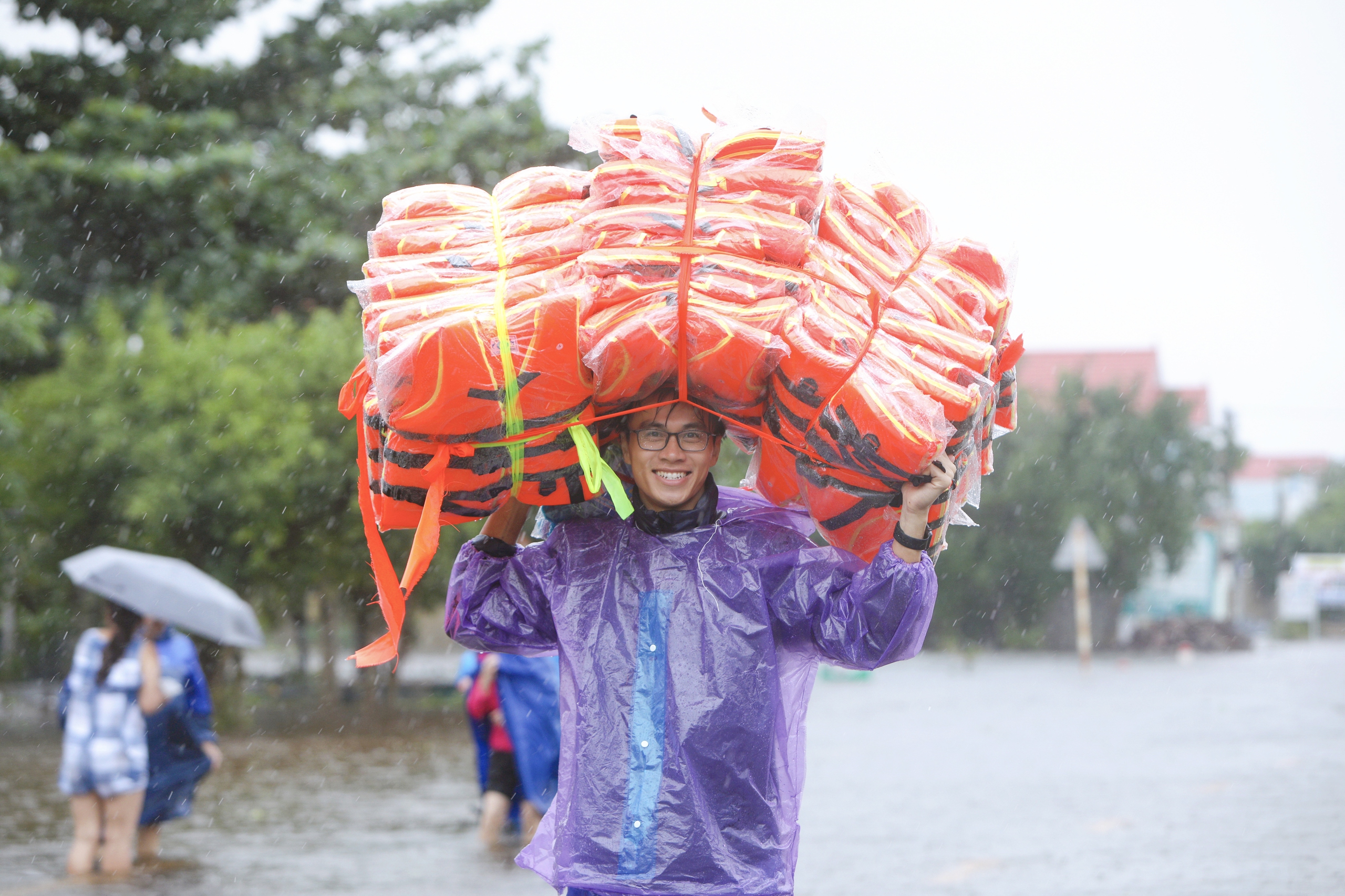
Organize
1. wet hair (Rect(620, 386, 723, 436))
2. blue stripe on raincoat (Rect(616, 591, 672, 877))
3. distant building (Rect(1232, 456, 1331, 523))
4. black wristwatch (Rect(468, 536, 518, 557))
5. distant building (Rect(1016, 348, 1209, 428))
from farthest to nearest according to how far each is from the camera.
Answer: distant building (Rect(1232, 456, 1331, 523)) < distant building (Rect(1016, 348, 1209, 428)) < black wristwatch (Rect(468, 536, 518, 557)) < wet hair (Rect(620, 386, 723, 436)) < blue stripe on raincoat (Rect(616, 591, 672, 877))

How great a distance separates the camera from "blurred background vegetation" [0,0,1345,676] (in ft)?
50.4

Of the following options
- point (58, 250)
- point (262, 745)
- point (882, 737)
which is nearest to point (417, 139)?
point (58, 250)

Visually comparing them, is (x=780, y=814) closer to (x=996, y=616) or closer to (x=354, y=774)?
(x=354, y=774)

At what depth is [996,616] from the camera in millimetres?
41312

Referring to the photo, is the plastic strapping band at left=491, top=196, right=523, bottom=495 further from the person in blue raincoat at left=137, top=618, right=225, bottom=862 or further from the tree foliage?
the tree foliage

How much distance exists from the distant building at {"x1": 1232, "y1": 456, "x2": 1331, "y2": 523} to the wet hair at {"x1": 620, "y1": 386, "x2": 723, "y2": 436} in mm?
73132

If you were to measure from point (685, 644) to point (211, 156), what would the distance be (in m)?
14.8

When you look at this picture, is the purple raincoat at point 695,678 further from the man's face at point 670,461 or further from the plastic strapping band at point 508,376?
the plastic strapping band at point 508,376

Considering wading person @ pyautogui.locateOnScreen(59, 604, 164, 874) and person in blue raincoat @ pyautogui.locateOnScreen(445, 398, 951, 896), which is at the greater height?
person in blue raincoat @ pyautogui.locateOnScreen(445, 398, 951, 896)

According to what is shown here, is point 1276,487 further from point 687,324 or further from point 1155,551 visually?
point 687,324

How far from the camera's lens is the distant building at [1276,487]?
73688mm

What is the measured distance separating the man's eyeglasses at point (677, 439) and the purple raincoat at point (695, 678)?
18 centimetres

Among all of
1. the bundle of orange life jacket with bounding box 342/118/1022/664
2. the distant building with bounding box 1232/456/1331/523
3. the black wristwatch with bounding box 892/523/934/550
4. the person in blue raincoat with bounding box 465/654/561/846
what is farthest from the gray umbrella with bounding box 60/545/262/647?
the distant building with bounding box 1232/456/1331/523

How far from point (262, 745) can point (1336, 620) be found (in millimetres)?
52751
